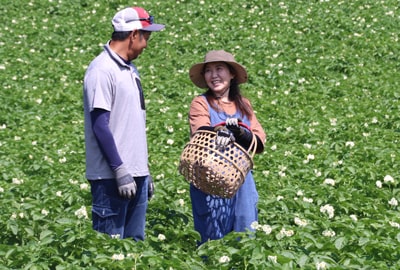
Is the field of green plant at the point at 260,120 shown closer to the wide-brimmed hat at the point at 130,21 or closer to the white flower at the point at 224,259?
the white flower at the point at 224,259

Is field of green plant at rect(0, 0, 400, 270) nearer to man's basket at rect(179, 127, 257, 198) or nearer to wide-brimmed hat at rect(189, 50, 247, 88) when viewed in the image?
man's basket at rect(179, 127, 257, 198)

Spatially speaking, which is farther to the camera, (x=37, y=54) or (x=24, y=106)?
(x=37, y=54)

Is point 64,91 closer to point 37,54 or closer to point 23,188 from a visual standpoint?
point 37,54

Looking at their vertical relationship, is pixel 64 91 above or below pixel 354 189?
above

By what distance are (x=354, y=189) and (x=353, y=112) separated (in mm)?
2912

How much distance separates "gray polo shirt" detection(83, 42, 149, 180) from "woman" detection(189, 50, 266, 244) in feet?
1.27

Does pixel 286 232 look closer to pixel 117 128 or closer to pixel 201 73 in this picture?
pixel 117 128

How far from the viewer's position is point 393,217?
4.38 metres

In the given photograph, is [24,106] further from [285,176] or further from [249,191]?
[249,191]

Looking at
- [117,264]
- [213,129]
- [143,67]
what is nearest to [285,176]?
[213,129]

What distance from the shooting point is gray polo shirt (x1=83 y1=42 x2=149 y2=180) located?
3.70 m

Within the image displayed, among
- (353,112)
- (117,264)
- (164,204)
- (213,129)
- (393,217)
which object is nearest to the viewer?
(117,264)

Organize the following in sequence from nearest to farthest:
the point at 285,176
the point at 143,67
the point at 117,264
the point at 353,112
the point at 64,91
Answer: the point at 117,264
the point at 285,176
the point at 353,112
the point at 64,91
the point at 143,67

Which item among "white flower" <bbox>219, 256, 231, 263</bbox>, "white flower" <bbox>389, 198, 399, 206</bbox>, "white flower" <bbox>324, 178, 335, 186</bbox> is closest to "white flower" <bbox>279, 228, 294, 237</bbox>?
"white flower" <bbox>219, 256, 231, 263</bbox>
